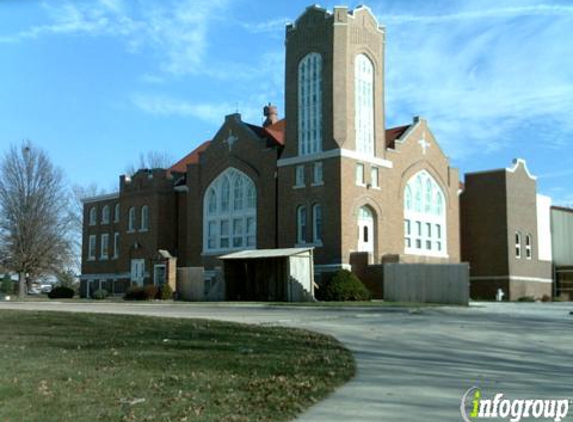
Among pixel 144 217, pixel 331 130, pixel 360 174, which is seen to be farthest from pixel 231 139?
pixel 144 217

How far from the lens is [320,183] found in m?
42.6

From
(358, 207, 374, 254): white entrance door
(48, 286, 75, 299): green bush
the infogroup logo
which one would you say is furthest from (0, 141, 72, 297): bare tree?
the infogroup logo

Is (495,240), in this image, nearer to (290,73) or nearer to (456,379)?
(290,73)

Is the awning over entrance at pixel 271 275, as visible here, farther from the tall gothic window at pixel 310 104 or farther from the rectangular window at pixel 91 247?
the rectangular window at pixel 91 247

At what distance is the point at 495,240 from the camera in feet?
166

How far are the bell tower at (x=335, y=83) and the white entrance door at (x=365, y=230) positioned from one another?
3620 mm

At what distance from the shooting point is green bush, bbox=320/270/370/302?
37219 millimetres

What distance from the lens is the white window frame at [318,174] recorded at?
140ft

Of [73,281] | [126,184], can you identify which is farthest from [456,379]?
[73,281]

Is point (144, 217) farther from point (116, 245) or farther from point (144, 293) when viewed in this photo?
point (144, 293)

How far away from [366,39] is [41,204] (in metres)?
27.5

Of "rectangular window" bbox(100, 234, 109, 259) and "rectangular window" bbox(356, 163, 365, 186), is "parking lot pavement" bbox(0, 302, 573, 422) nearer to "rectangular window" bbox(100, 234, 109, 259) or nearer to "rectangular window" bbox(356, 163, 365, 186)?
"rectangular window" bbox(356, 163, 365, 186)

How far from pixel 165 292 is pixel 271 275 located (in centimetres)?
754

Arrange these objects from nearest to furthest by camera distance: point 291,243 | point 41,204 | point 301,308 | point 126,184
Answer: point 301,308
point 291,243
point 41,204
point 126,184
